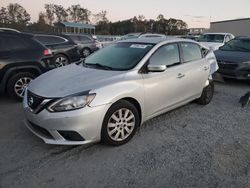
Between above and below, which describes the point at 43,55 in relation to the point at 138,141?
above

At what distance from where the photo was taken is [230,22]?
47.6 m

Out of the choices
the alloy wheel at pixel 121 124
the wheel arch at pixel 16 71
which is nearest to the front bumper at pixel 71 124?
the alloy wheel at pixel 121 124

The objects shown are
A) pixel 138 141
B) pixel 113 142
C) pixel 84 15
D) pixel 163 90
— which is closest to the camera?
pixel 113 142

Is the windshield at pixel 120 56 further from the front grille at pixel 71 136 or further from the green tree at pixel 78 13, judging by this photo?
the green tree at pixel 78 13

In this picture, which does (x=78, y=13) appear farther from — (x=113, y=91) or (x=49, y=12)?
(x=113, y=91)

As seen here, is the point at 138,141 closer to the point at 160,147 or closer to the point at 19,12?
the point at 160,147

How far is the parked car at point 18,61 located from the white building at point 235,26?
44031 millimetres

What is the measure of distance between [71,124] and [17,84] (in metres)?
3.16

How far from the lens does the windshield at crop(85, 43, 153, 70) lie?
3934 mm

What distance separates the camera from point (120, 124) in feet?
11.5

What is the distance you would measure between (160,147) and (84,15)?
77529 mm

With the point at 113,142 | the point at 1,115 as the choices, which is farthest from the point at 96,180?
the point at 1,115

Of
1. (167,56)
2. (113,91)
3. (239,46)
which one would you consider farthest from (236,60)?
(113,91)

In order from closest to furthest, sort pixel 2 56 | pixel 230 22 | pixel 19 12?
1. pixel 2 56
2. pixel 230 22
3. pixel 19 12
